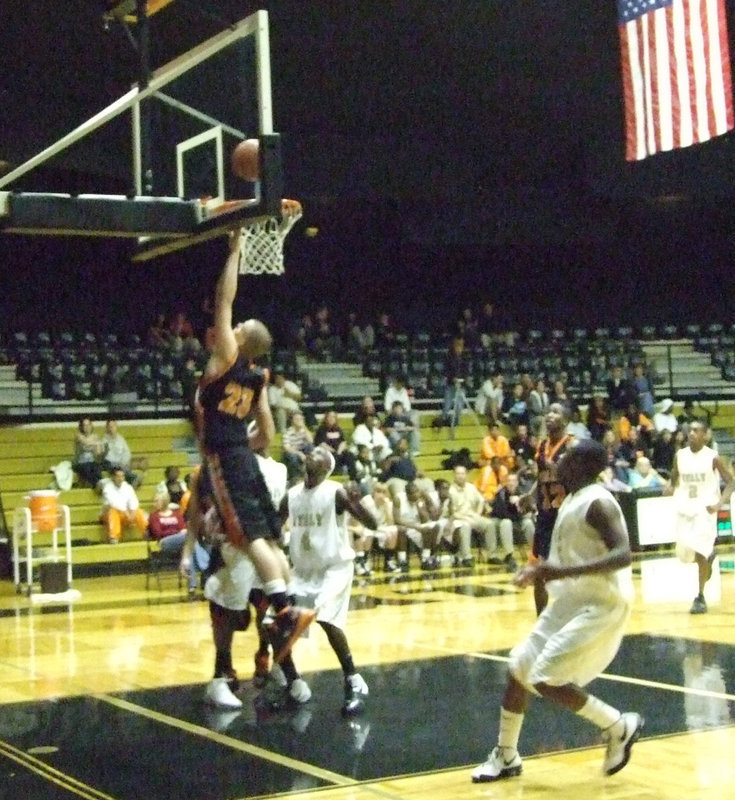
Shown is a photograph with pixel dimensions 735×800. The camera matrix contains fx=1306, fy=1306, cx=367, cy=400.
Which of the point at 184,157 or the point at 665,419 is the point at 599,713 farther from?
the point at 665,419

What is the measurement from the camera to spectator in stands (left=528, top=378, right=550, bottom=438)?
21328 mm

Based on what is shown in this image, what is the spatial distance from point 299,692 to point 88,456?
1150 centimetres

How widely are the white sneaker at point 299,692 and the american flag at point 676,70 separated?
857 centimetres

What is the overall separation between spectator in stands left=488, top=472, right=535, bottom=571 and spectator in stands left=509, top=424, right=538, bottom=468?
1920mm

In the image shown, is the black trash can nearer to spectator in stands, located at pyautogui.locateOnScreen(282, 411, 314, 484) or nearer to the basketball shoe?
spectator in stands, located at pyautogui.locateOnScreen(282, 411, 314, 484)

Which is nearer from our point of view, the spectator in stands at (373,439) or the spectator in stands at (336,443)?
the spectator in stands at (336,443)

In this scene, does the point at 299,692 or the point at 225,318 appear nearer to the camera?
the point at 225,318

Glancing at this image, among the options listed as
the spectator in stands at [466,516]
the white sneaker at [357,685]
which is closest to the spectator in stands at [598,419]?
the spectator in stands at [466,516]

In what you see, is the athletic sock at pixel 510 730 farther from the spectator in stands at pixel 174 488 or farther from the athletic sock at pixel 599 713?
the spectator in stands at pixel 174 488

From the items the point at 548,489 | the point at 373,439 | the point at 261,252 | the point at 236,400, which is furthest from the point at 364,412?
the point at 236,400

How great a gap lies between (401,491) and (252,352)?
10.7m

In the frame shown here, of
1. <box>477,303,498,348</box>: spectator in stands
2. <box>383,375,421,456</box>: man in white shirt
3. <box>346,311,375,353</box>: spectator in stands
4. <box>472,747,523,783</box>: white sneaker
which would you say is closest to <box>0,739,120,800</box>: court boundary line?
<box>472,747,523,783</box>: white sneaker

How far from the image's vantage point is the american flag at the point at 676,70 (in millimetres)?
13297

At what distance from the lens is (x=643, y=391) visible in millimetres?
23375
